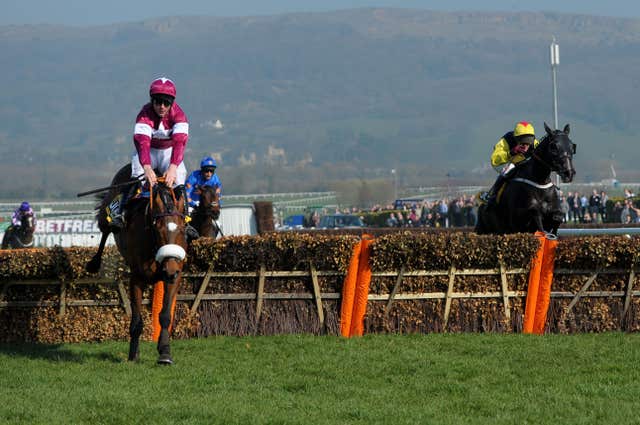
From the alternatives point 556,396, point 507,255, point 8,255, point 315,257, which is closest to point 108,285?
point 8,255

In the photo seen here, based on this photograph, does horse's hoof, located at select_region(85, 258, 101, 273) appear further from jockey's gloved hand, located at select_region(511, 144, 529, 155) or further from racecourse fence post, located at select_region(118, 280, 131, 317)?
jockey's gloved hand, located at select_region(511, 144, 529, 155)

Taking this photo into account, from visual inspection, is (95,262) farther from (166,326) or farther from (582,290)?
(582,290)

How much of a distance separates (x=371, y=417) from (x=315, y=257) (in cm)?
438

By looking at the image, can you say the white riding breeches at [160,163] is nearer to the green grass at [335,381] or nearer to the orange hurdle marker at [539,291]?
the green grass at [335,381]

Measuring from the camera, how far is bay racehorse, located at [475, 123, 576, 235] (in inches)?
576

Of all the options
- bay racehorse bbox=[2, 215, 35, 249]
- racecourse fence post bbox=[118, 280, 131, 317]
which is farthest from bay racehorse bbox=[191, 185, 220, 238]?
bay racehorse bbox=[2, 215, 35, 249]

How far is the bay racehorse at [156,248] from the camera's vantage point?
10.2 metres

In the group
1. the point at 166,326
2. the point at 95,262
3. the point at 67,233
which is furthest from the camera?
the point at 67,233

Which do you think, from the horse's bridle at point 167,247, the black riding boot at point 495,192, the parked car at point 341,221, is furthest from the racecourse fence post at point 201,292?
the parked car at point 341,221

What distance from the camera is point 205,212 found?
54.1 feet

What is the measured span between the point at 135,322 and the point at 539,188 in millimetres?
6582

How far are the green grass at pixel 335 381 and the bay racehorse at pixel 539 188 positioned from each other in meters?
3.37

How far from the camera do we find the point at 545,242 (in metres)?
12.4

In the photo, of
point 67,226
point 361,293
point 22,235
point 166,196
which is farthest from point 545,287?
point 67,226
